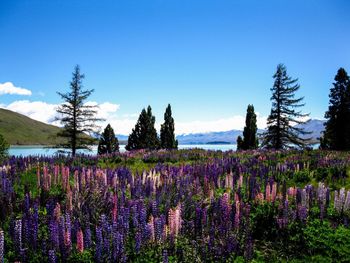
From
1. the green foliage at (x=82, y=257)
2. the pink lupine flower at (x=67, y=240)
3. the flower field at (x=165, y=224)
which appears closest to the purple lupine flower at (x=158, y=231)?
the flower field at (x=165, y=224)

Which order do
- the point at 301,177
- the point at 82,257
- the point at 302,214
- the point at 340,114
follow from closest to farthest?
the point at 82,257 → the point at 302,214 → the point at 301,177 → the point at 340,114

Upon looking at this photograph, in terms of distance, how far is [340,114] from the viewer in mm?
48125

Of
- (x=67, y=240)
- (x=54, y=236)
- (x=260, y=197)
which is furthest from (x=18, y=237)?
(x=260, y=197)

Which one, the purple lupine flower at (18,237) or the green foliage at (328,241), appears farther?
the green foliage at (328,241)

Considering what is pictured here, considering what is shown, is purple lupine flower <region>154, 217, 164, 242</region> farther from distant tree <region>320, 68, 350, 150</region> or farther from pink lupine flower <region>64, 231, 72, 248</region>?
distant tree <region>320, 68, 350, 150</region>

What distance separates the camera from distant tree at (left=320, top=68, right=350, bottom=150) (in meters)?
47.1

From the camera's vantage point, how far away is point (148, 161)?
19.5 meters

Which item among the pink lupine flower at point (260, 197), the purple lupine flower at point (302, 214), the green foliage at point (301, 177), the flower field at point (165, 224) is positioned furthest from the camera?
the green foliage at point (301, 177)

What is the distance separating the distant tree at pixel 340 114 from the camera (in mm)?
47062

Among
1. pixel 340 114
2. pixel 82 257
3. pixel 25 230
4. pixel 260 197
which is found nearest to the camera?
pixel 82 257

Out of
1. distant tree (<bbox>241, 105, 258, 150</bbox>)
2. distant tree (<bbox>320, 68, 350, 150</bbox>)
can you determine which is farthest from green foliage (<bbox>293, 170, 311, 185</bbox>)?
distant tree (<bbox>241, 105, 258, 150</bbox>)

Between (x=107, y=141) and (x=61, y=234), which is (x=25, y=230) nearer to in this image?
(x=61, y=234)

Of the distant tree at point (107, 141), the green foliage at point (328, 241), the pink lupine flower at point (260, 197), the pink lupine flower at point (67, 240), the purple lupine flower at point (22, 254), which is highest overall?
the distant tree at point (107, 141)

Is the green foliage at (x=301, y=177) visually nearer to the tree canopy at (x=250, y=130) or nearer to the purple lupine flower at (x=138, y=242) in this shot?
the purple lupine flower at (x=138, y=242)
